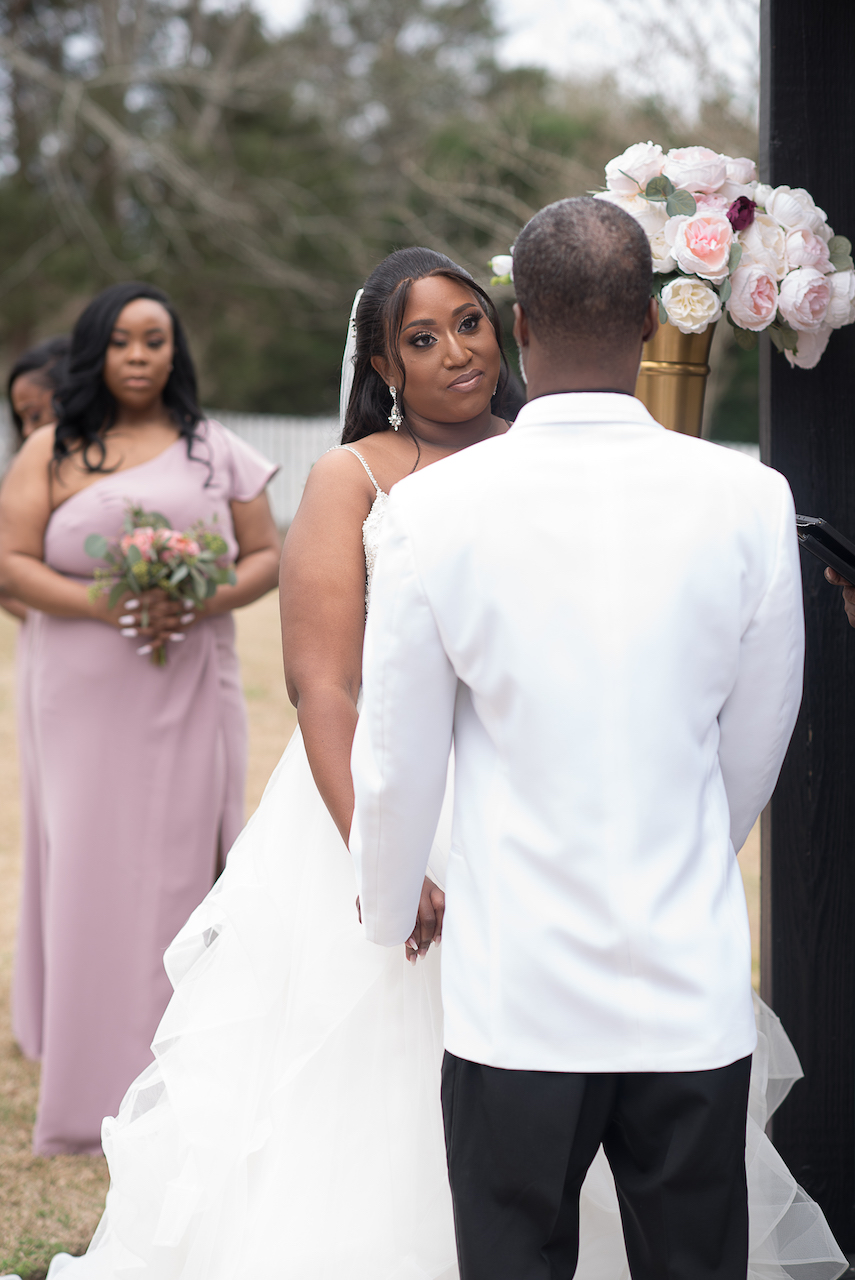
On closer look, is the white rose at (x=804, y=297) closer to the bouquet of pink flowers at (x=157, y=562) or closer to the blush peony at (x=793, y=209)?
the blush peony at (x=793, y=209)

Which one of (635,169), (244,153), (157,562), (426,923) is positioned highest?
(244,153)

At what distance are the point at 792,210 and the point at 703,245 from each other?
0.24 metres

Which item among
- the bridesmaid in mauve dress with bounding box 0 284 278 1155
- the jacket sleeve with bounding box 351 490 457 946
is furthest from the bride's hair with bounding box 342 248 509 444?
the bridesmaid in mauve dress with bounding box 0 284 278 1155

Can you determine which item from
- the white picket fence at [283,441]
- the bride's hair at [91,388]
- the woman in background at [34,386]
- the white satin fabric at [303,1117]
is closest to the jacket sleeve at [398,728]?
the white satin fabric at [303,1117]

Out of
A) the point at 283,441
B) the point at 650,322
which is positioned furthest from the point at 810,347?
the point at 283,441

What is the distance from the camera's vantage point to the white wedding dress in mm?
2234

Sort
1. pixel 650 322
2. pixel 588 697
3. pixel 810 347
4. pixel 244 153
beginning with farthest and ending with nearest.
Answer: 1. pixel 244 153
2. pixel 810 347
3. pixel 650 322
4. pixel 588 697

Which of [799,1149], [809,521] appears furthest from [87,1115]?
[809,521]

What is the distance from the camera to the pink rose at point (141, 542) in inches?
152

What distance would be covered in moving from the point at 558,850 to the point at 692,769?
0.20m

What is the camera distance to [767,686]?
1736 millimetres

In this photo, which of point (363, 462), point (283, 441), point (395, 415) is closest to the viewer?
point (363, 462)

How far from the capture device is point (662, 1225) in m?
1.75

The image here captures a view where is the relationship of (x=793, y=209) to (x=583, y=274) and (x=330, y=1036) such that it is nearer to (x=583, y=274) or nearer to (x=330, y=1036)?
(x=583, y=274)
